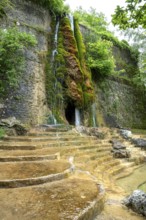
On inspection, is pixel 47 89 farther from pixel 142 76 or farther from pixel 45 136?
pixel 142 76

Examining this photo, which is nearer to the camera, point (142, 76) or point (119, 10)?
point (119, 10)

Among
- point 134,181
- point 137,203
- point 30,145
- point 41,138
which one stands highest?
point 41,138

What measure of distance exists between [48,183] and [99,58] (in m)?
12.4

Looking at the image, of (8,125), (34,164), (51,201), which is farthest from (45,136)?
(51,201)

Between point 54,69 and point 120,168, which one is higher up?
point 54,69

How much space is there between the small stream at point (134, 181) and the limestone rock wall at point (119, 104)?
6968 mm

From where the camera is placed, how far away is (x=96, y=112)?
45.9 ft

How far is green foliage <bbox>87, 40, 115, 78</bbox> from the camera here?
48.0 ft

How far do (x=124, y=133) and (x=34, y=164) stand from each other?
7.82m

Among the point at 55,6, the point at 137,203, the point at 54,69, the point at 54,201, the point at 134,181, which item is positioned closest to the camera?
the point at 54,201

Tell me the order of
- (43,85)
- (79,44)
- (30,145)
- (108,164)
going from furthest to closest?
(79,44) < (43,85) < (108,164) < (30,145)

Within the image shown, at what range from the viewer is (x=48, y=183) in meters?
3.79

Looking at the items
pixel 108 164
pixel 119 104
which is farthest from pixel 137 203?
pixel 119 104

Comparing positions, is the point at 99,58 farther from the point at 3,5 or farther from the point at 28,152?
the point at 28,152
